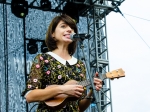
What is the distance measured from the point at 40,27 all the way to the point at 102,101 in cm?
208

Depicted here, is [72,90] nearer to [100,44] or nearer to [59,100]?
[59,100]

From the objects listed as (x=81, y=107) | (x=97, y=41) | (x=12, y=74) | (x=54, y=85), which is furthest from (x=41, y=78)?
(x=97, y=41)

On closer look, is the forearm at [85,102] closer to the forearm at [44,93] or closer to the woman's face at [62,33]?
the forearm at [44,93]

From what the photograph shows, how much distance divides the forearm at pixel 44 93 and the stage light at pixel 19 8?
234 inches

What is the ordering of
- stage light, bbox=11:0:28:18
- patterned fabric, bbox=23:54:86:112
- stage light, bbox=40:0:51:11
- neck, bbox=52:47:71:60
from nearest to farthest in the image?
patterned fabric, bbox=23:54:86:112 → neck, bbox=52:47:71:60 → stage light, bbox=11:0:28:18 → stage light, bbox=40:0:51:11

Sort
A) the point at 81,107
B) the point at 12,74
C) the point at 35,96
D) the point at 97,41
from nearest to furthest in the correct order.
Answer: the point at 35,96
the point at 81,107
the point at 12,74
the point at 97,41

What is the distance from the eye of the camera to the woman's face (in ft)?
8.36

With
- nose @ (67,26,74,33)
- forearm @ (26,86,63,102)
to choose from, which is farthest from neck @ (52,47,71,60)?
forearm @ (26,86,63,102)

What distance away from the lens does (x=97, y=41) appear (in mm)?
8867

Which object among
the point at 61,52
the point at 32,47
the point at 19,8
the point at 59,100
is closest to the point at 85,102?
the point at 59,100

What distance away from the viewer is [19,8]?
8.20m

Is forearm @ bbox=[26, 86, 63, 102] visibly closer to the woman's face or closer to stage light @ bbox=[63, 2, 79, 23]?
Result: the woman's face

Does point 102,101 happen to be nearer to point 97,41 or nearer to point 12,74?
point 97,41

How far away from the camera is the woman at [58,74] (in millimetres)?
2395
